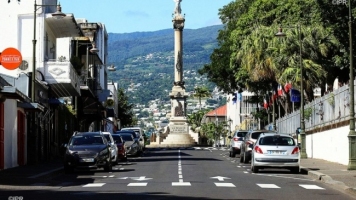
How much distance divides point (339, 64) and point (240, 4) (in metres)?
29.3

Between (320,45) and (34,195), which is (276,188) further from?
(320,45)

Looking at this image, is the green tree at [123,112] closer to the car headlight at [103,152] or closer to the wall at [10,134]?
the wall at [10,134]

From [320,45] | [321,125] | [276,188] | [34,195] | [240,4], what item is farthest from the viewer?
[240,4]

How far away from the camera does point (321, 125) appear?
52.2m

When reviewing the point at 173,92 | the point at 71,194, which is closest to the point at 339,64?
the point at 71,194

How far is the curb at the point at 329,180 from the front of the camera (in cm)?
2538

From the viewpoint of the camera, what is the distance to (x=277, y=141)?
36969 millimetres

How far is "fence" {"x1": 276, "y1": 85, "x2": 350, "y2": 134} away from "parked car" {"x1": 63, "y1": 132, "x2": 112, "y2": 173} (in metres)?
11.5

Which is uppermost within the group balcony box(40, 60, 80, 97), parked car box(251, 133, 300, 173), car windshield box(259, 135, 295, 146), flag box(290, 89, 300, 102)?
balcony box(40, 60, 80, 97)

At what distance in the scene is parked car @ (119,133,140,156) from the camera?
58.8m

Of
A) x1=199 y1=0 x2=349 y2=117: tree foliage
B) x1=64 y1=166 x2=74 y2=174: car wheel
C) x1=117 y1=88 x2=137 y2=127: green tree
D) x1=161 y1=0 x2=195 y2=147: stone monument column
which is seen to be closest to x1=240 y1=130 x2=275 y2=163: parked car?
x1=199 y1=0 x2=349 y2=117: tree foliage

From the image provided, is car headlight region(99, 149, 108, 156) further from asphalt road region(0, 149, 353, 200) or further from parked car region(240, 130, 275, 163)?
parked car region(240, 130, 275, 163)

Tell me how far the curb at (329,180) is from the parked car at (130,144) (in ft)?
71.9

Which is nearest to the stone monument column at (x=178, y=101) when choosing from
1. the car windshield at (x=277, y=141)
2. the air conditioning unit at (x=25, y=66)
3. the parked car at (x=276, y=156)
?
the air conditioning unit at (x=25, y=66)
